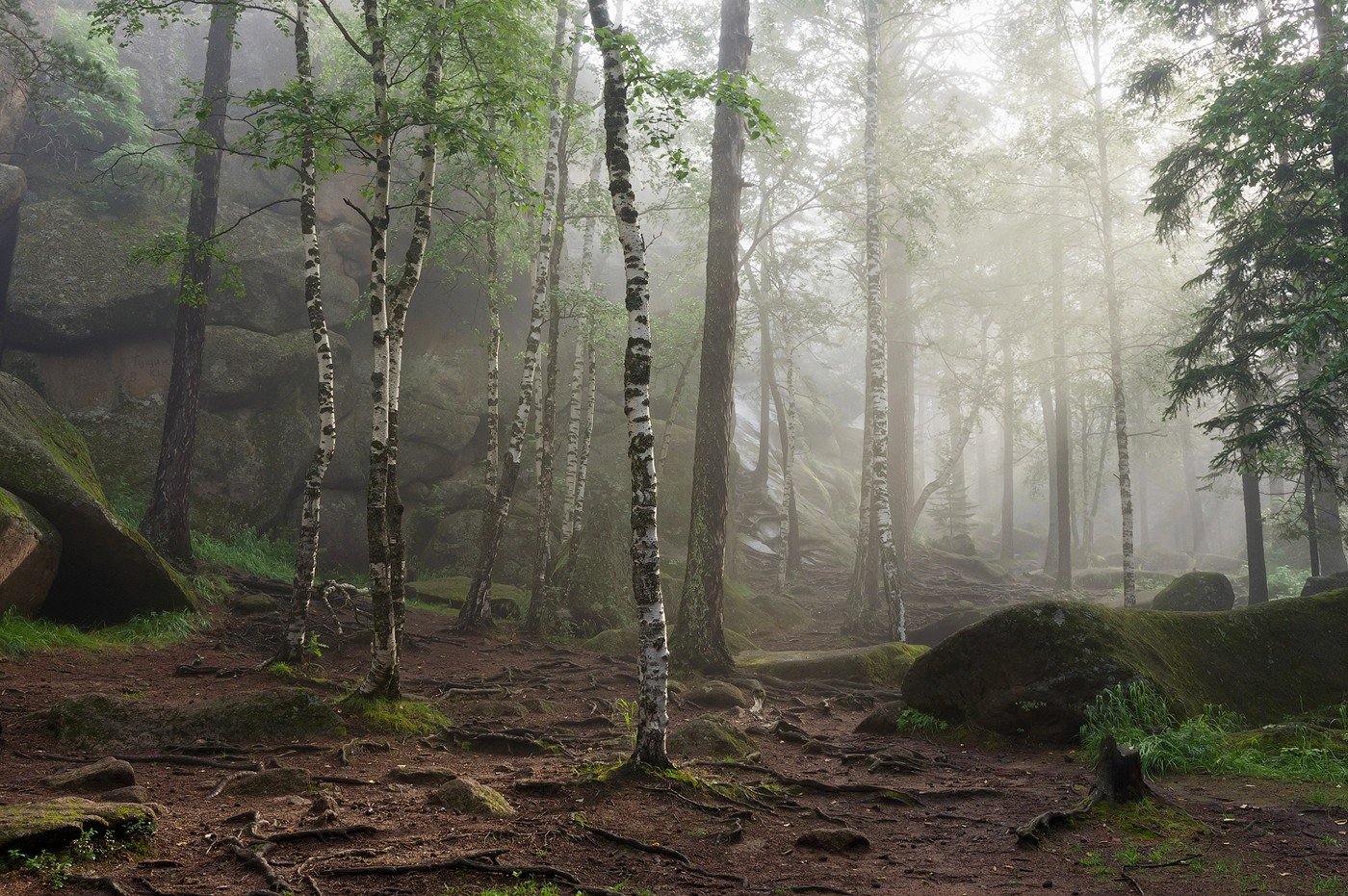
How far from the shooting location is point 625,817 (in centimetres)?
→ 576

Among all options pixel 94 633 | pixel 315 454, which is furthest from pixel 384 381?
pixel 94 633

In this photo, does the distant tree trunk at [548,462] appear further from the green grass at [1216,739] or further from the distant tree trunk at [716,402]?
the green grass at [1216,739]

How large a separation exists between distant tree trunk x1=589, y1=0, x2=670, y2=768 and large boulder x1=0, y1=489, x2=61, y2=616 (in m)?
7.80

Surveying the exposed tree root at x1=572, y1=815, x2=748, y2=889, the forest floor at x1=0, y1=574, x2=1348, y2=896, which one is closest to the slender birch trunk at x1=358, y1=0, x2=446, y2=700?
the forest floor at x1=0, y1=574, x2=1348, y2=896

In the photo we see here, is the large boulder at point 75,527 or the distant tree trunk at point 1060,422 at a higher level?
the distant tree trunk at point 1060,422

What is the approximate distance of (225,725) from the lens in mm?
7242

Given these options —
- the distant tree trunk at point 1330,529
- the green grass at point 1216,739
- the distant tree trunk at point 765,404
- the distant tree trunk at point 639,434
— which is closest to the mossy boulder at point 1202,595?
the distant tree trunk at point 1330,529

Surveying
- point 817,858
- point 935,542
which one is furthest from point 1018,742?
point 935,542

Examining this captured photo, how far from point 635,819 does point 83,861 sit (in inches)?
130

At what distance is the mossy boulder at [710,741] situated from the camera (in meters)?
7.89

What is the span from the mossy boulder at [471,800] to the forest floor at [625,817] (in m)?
0.10

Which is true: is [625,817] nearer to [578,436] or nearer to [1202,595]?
[578,436]

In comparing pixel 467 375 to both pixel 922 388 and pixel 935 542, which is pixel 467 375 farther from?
pixel 922 388

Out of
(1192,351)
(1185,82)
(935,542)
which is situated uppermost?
(1185,82)
